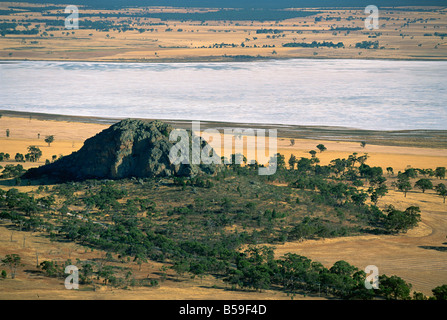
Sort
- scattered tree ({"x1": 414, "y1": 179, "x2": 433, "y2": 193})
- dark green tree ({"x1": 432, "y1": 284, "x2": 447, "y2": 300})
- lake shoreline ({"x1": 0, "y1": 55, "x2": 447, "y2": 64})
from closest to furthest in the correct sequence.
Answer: dark green tree ({"x1": 432, "y1": 284, "x2": 447, "y2": 300})
scattered tree ({"x1": 414, "y1": 179, "x2": 433, "y2": 193})
lake shoreline ({"x1": 0, "y1": 55, "x2": 447, "y2": 64})

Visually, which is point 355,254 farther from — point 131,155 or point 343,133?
point 343,133

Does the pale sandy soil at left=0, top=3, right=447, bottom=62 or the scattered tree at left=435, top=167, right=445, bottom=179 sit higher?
the pale sandy soil at left=0, top=3, right=447, bottom=62
